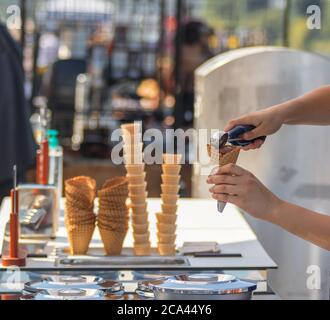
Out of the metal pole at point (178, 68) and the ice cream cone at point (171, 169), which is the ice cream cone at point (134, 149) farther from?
the metal pole at point (178, 68)

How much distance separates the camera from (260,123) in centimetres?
231

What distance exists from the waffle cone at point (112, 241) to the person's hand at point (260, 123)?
0.54 metres

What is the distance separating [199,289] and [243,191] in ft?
0.68

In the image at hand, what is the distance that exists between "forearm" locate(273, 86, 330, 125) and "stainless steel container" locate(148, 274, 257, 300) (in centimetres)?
60

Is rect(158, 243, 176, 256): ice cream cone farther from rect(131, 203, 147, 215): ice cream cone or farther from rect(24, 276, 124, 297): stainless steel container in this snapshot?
rect(24, 276, 124, 297): stainless steel container

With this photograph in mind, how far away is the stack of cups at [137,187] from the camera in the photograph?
2.68 meters

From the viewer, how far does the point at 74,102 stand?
313 inches

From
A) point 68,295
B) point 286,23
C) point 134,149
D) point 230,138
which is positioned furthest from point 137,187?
point 286,23

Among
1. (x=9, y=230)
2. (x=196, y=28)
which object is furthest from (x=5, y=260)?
(x=196, y=28)

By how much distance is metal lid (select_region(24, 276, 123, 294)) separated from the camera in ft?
6.37

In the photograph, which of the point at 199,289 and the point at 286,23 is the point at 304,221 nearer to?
the point at 199,289

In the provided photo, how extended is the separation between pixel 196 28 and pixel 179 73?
0.94m

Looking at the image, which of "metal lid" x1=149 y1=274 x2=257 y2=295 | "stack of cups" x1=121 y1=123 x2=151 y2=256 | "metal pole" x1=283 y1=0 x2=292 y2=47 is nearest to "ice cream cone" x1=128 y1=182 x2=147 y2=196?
"stack of cups" x1=121 y1=123 x2=151 y2=256

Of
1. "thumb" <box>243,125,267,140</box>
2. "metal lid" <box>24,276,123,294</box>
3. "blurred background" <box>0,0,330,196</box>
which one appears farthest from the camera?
"blurred background" <box>0,0,330,196</box>
